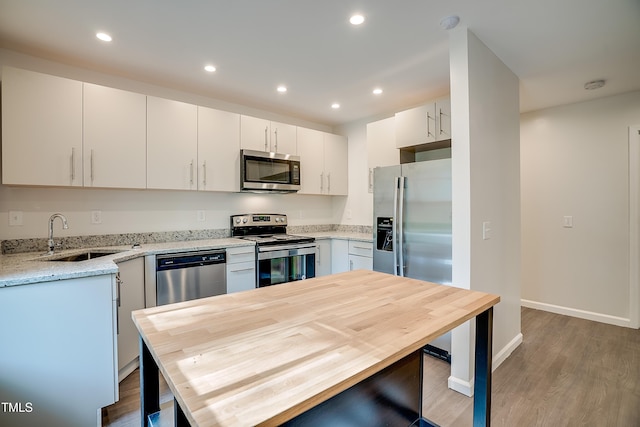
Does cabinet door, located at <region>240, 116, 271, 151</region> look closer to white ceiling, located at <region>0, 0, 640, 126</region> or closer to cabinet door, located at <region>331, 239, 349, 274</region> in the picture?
white ceiling, located at <region>0, 0, 640, 126</region>

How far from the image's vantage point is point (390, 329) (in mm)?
972

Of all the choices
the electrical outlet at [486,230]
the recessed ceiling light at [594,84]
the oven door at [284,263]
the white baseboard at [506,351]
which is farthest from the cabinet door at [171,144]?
the recessed ceiling light at [594,84]

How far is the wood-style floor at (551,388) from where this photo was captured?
1.84 meters

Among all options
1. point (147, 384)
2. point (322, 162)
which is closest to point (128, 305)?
point (147, 384)

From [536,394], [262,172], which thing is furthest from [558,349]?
[262,172]

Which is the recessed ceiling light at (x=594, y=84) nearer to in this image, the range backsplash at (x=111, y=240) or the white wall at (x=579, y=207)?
the white wall at (x=579, y=207)

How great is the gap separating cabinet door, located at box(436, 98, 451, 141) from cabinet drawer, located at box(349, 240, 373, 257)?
138cm

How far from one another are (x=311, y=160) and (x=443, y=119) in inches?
68.3

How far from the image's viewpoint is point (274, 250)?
3273 millimetres

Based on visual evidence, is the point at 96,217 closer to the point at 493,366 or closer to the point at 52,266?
the point at 52,266

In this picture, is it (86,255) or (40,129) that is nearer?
(40,129)

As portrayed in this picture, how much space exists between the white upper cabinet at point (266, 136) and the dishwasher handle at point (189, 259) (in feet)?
4.17

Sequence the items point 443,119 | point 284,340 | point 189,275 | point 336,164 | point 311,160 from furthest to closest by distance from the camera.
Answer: point 336,164 → point 311,160 → point 443,119 → point 189,275 → point 284,340

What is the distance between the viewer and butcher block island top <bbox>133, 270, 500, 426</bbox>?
2.03 feet
